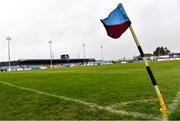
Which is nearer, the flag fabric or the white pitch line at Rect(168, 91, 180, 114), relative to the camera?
the flag fabric

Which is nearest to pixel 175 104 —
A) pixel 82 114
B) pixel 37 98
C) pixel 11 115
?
pixel 82 114

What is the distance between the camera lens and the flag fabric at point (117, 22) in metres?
8.58

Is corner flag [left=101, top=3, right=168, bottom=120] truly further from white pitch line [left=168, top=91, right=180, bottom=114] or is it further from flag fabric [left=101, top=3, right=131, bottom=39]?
white pitch line [left=168, top=91, right=180, bottom=114]

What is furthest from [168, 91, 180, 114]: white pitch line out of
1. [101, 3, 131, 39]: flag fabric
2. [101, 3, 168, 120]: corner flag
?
[101, 3, 131, 39]: flag fabric

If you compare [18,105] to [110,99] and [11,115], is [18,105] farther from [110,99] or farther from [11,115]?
[110,99]

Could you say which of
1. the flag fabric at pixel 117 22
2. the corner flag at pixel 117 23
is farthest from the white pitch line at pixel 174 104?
the flag fabric at pixel 117 22

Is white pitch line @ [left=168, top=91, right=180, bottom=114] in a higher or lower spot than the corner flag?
lower

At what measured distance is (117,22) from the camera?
8.59 m

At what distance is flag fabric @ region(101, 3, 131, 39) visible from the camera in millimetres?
8578

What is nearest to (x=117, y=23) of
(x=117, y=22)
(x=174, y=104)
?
(x=117, y=22)

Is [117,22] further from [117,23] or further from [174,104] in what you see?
[174,104]

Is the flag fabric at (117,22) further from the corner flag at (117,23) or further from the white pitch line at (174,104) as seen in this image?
the white pitch line at (174,104)

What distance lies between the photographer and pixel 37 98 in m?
14.9

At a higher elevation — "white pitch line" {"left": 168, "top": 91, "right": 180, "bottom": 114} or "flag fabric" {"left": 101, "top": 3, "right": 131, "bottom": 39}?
"flag fabric" {"left": 101, "top": 3, "right": 131, "bottom": 39}
